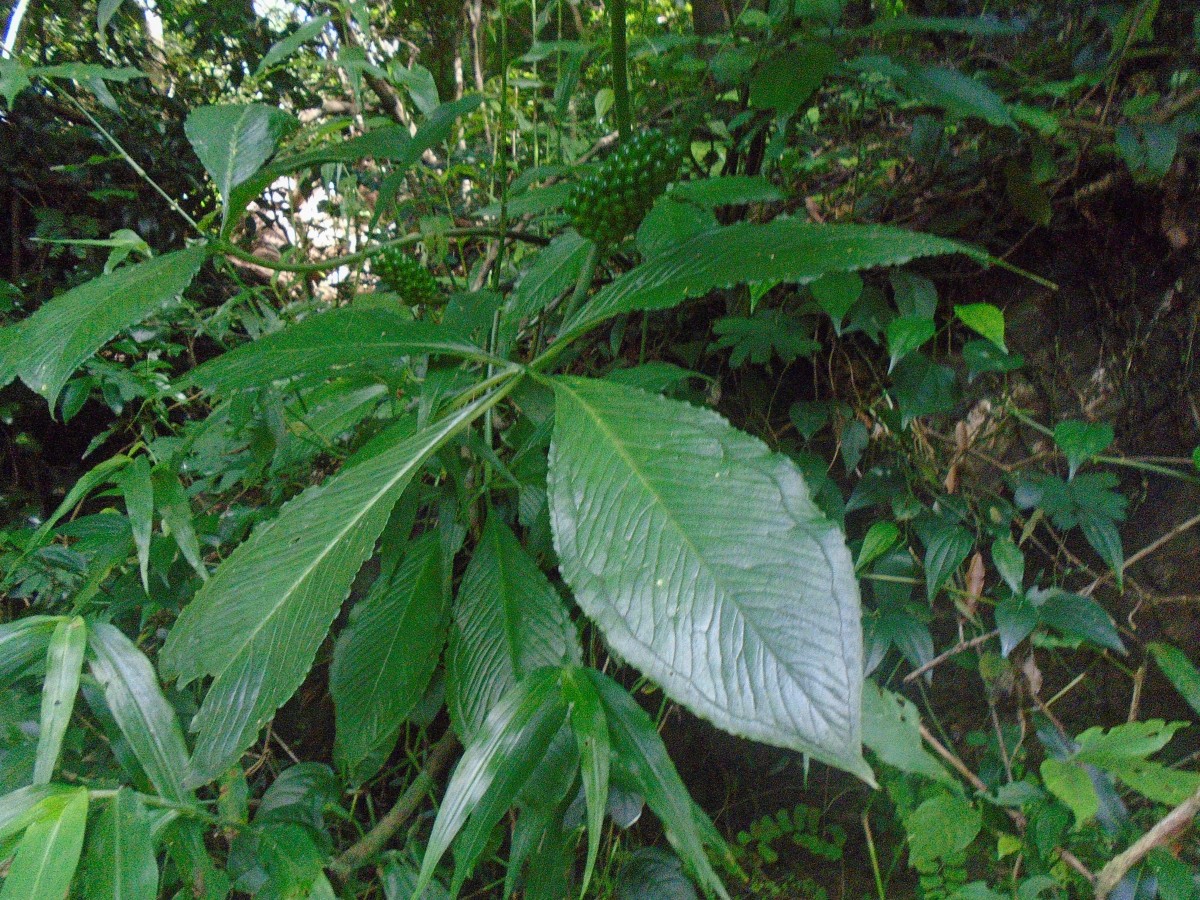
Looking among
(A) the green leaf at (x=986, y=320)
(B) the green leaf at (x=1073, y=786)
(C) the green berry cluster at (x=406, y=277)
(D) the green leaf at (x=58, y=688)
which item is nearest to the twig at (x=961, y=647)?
(B) the green leaf at (x=1073, y=786)

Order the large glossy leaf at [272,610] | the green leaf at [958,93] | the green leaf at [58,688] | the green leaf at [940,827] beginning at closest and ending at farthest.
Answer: the large glossy leaf at [272,610]
the green leaf at [58,688]
the green leaf at [958,93]
the green leaf at [940,827]

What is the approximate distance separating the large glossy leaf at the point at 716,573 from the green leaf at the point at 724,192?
30 centimetres

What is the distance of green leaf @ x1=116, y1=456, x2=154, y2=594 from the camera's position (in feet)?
2.23

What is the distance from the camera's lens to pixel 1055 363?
2.92 feet

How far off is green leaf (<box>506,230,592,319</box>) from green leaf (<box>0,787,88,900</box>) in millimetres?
459

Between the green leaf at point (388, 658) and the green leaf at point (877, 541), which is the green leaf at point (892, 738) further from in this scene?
the green leaf at point (388, 658)

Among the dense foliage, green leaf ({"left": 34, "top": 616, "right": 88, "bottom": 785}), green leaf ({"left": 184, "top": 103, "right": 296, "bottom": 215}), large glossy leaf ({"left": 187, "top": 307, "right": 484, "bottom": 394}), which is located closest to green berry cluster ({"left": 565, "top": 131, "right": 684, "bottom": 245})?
the dense foliage

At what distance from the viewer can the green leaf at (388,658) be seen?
1.89ft

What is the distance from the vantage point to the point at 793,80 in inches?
27.3

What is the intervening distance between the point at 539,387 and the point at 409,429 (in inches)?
5.2

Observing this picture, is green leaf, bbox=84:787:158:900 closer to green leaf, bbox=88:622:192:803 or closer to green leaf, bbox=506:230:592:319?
green leaf, bbox=88:622:192:803

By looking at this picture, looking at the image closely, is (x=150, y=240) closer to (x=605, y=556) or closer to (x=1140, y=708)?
(x=605, y=556)

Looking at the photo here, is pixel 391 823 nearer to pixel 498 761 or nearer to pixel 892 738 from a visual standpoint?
pixel 498 761

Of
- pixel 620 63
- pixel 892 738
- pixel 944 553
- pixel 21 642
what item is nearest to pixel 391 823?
pixel 21 642
